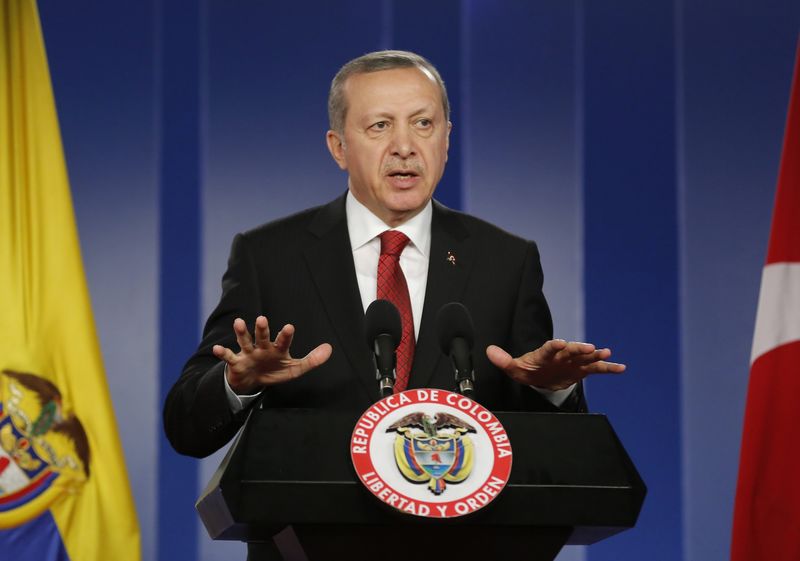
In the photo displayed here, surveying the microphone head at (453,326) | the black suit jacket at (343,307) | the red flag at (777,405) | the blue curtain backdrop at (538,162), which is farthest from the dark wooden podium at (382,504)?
the blue curtain backdrop at (538,162)

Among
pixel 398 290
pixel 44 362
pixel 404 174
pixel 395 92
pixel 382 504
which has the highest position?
pixel 395 92

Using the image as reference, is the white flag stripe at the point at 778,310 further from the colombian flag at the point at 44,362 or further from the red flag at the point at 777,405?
the colombian flag at the point at 44,362

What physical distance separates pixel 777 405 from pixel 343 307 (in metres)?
1.63

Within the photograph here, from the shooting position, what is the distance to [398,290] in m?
1.81

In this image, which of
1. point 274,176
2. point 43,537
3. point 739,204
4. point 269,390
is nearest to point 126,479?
point 43,537

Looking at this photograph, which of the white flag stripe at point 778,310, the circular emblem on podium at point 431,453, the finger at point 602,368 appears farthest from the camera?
the white flag stripe at point 778,310

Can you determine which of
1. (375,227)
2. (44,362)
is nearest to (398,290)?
(375,227)

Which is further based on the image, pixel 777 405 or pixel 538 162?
pixel 538 162

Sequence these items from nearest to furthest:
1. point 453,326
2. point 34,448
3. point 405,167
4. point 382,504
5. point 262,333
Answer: point 382,504
point 262,333
point 453,326
point 405,167
point 34,448

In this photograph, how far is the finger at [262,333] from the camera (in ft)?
4.28

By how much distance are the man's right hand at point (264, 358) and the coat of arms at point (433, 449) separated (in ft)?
0.54

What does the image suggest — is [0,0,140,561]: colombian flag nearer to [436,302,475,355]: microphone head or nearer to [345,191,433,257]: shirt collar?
[345,191,433,257]: shirt collar

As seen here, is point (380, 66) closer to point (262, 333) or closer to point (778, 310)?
point (262, 333)

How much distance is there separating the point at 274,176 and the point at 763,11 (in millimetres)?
1762
